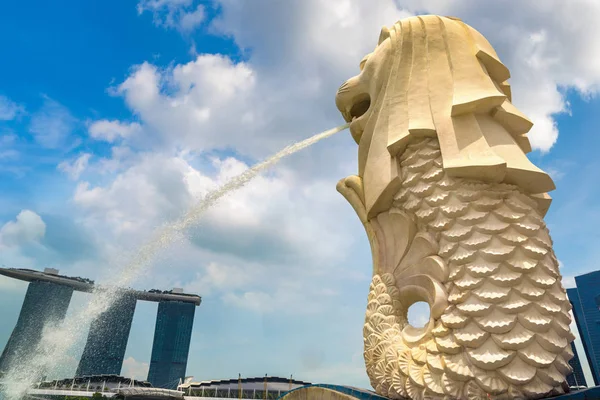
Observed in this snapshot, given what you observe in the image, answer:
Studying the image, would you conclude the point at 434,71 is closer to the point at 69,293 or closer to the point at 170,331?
the point at 69,293

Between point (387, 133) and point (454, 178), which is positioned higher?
point (387, 133)

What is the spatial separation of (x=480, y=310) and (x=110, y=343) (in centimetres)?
4747

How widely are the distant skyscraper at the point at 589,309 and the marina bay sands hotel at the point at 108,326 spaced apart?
5626 centimetres

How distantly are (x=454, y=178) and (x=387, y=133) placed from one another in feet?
5.11

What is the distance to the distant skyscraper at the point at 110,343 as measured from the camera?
39469 millimetres

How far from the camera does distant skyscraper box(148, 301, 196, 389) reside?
60656mm

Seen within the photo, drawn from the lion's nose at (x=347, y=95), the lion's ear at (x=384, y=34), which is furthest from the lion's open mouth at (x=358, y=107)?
the lion's ear at (x=384, y=34)

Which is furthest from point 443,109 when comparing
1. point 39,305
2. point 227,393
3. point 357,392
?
point 39,305

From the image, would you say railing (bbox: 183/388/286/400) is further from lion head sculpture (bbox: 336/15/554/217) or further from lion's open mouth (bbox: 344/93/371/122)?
lion head sculpture (bbox: 336/15/554/217)

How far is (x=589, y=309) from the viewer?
199 feet

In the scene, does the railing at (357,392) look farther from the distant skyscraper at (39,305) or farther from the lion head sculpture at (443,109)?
the distant skyscraper at (39,305)

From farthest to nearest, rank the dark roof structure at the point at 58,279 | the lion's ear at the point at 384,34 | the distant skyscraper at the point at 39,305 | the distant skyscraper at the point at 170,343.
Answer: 1. the distant skyscraper at the point at 170,343
2. the distant skyscraper at the point at 39,305
3. the dark roof structure at the point at 58,279
4. the lion's ear at the point at 384,34

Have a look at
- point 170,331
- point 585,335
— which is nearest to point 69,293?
point 170,331

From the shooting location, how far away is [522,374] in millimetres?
4629
